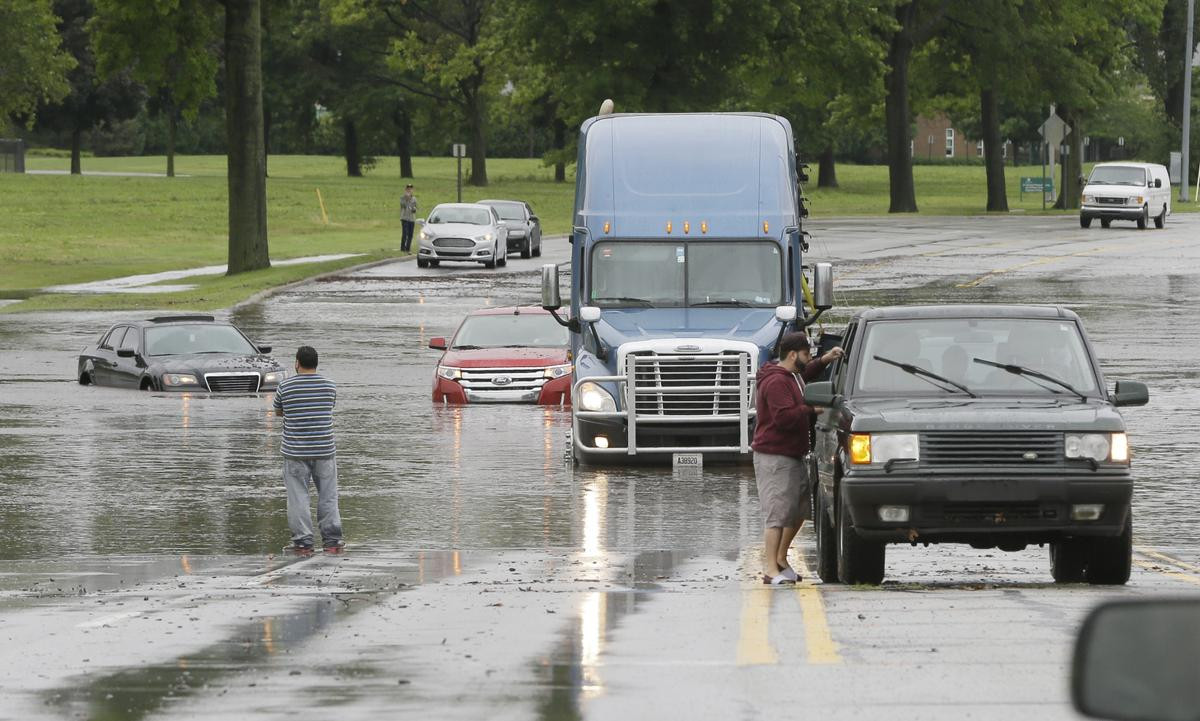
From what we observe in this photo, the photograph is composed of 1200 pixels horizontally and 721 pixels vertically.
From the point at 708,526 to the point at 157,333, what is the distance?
16.9 m

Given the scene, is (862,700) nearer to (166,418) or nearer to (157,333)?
(166,418)

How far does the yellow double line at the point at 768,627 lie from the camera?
812 centimetres

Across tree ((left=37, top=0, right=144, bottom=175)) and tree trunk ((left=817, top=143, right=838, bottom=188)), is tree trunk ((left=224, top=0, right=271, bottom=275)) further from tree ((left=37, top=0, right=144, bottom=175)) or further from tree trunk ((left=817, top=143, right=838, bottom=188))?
tree trunk ((left=817, top=143, right=838, bottom=188))

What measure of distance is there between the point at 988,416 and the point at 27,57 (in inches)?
3225

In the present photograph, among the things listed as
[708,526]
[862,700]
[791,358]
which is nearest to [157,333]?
[708,526]

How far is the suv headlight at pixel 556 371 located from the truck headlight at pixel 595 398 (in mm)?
6843

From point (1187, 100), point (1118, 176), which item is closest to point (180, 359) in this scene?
point (1118, 176)

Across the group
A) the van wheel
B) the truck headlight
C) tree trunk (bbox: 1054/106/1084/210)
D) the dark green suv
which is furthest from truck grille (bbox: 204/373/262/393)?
tree trunk (bbox: 1054/106/1084/210)

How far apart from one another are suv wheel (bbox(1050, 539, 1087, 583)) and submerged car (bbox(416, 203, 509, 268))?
130ft

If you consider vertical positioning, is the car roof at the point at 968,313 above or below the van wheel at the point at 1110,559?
above

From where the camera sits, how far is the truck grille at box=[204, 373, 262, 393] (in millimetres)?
29141

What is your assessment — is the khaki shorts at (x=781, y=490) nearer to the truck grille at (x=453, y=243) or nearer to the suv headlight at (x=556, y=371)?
the suv headlight at (x=556, y=371)

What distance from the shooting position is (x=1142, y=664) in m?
2.30

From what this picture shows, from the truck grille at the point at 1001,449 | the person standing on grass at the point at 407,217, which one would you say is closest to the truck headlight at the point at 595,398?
the truck grille at the point at 1001,449
